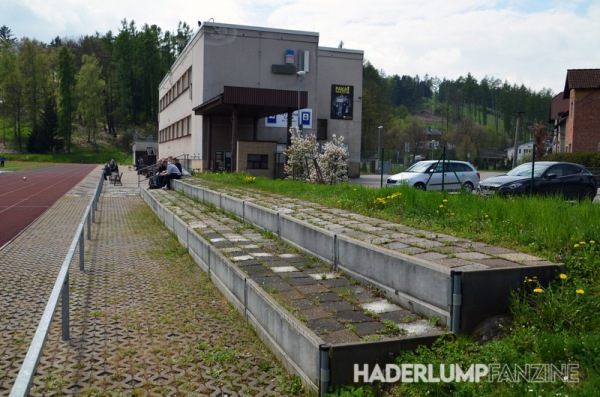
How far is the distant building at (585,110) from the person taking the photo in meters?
46.6

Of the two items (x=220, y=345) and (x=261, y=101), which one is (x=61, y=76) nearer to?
(x=261, y=101)

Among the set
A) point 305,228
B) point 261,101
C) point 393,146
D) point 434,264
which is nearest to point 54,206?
point 261,101

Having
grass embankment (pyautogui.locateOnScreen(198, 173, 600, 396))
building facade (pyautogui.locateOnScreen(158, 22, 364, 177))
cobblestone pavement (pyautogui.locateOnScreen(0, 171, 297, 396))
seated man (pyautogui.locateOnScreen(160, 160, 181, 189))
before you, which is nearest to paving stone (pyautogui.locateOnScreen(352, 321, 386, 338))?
grass embankment (pyautogui.locateOnScreen(198, 173, 600, 396))

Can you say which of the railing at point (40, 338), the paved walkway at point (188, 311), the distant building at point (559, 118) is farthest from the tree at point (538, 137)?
the railing at point (40, 338)

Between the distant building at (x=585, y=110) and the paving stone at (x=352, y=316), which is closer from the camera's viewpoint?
the paving stone at (x=352, y=316)

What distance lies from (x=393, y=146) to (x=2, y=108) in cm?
6681

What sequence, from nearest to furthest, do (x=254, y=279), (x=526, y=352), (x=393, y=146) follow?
(x=526, y=352)
(x=254, y=279)
(x=393, y=146)

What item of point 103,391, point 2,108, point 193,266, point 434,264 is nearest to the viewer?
point 103,391

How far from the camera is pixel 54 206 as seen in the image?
22.1 metres

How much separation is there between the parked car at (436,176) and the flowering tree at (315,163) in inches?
87.6

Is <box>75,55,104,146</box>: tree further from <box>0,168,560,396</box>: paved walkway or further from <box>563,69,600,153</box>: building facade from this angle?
<box>0,168,560,396</box>: paved walkway

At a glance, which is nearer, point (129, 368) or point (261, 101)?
point (129, 368)

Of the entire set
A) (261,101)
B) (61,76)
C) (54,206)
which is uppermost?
(61,76)

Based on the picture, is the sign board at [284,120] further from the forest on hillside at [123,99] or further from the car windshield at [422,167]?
the forest on hillside at [123,99]
